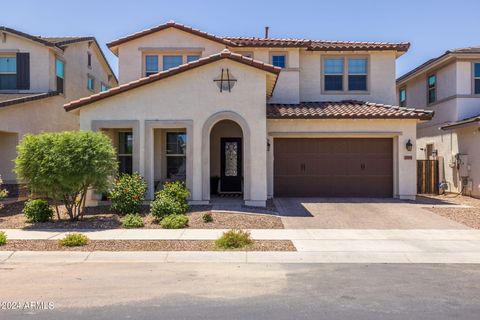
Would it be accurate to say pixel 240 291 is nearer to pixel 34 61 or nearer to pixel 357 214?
pixel 357 214

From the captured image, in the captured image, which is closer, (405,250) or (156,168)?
(405,250)

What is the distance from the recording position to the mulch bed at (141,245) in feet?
31.1

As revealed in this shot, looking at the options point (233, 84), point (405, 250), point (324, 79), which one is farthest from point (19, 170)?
point (324, 79)

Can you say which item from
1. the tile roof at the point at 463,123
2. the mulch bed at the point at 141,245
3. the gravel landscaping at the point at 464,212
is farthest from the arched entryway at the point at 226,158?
the tile roof at the point at 463,123

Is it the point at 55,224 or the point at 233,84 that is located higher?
the point at 233,84

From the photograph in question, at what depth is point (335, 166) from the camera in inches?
684

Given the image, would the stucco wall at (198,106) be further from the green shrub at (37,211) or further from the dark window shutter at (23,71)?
the dark window shutter at (23,71)

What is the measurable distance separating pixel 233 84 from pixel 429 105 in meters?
12.7

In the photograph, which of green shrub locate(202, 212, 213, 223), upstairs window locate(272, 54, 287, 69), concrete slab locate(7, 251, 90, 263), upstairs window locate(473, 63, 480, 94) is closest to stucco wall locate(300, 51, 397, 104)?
upstairs window locate(272, 54, 287, 69)

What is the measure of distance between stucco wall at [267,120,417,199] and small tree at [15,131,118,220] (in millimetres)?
6912

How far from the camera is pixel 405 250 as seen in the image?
945 cm

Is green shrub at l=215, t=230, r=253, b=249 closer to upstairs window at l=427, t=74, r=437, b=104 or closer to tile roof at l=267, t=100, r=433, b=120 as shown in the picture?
tile roof at l=267, t=100, r=433, b=120

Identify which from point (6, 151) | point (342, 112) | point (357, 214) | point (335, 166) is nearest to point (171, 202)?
point (357, 214)

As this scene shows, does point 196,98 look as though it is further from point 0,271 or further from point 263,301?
point 263,301
